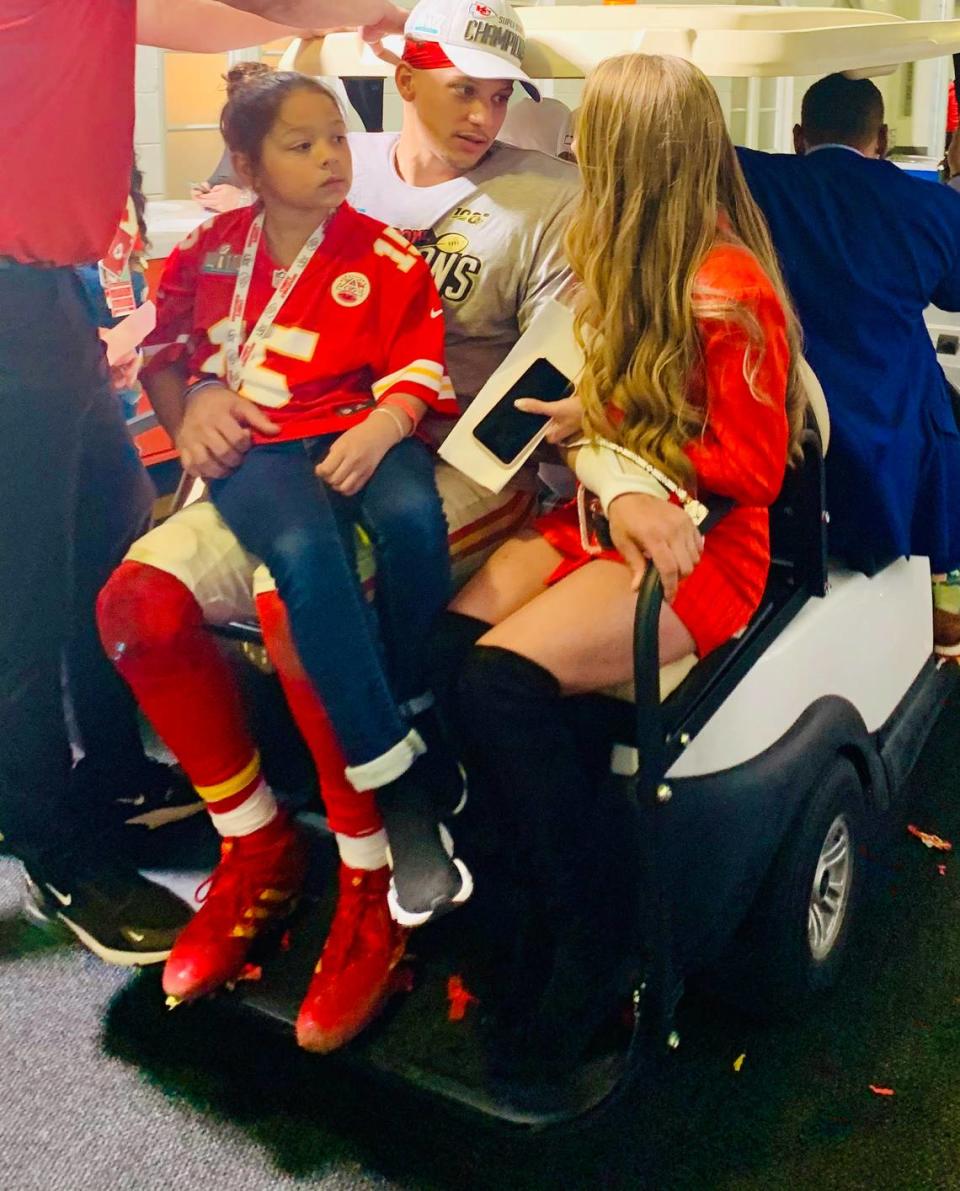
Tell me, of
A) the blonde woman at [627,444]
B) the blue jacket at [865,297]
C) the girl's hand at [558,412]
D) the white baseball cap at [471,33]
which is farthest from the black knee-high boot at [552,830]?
the white baseball cap at [471,33]

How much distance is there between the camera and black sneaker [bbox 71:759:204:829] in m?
1.81

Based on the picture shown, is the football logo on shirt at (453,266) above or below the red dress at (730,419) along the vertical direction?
above

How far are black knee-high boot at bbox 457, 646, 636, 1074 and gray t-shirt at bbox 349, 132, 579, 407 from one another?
558 millimetres

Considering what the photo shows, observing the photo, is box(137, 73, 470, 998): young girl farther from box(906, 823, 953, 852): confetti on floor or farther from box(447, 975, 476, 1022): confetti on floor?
box(906, 823, 953, 852): confetti on floor

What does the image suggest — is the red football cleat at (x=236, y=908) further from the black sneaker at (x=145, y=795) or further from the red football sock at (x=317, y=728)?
the black sneaker at (x=145, y=795)

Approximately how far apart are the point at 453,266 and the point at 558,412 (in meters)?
0.37

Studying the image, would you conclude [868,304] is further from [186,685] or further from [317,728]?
[186,685]

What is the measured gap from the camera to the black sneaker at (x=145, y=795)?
1.81 meters

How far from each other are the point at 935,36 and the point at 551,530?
1.09 meters

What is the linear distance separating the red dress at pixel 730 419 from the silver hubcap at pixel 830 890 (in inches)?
Result: 17.8

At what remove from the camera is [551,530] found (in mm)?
1678

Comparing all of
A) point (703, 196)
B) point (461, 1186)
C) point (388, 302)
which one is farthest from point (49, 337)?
point (461, 1186)

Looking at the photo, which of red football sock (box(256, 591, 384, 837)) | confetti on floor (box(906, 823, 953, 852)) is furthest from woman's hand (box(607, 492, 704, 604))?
confetti on floor (box(906, 823, 953, 852))

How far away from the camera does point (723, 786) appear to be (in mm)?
1481
